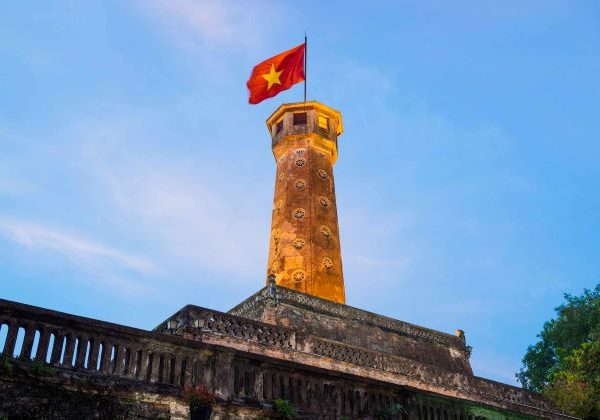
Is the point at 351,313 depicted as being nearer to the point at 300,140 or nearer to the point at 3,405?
the point at 300,140

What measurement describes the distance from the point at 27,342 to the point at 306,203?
2010 centimetres

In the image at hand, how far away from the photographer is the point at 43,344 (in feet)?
22.6

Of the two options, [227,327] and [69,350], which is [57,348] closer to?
[69,350]

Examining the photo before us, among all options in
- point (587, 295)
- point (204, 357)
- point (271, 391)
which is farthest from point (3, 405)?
point (587, 295)

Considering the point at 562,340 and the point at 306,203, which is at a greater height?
the point at 306,203

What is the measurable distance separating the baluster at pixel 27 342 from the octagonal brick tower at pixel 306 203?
17.3 meters

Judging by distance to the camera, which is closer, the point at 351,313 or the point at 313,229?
the point at 351,313

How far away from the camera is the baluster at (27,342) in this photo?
6.73m

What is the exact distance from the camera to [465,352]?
22.9 meters

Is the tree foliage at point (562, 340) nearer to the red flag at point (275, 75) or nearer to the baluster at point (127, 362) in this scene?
the red flag at point (275, 75)

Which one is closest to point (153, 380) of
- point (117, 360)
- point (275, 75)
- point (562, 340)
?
point (117, 360)

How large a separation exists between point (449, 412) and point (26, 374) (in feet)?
21.9

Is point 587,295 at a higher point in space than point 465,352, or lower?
higher

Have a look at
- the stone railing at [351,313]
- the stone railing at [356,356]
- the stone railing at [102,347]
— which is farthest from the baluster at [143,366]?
the stone railing at [351,313]
